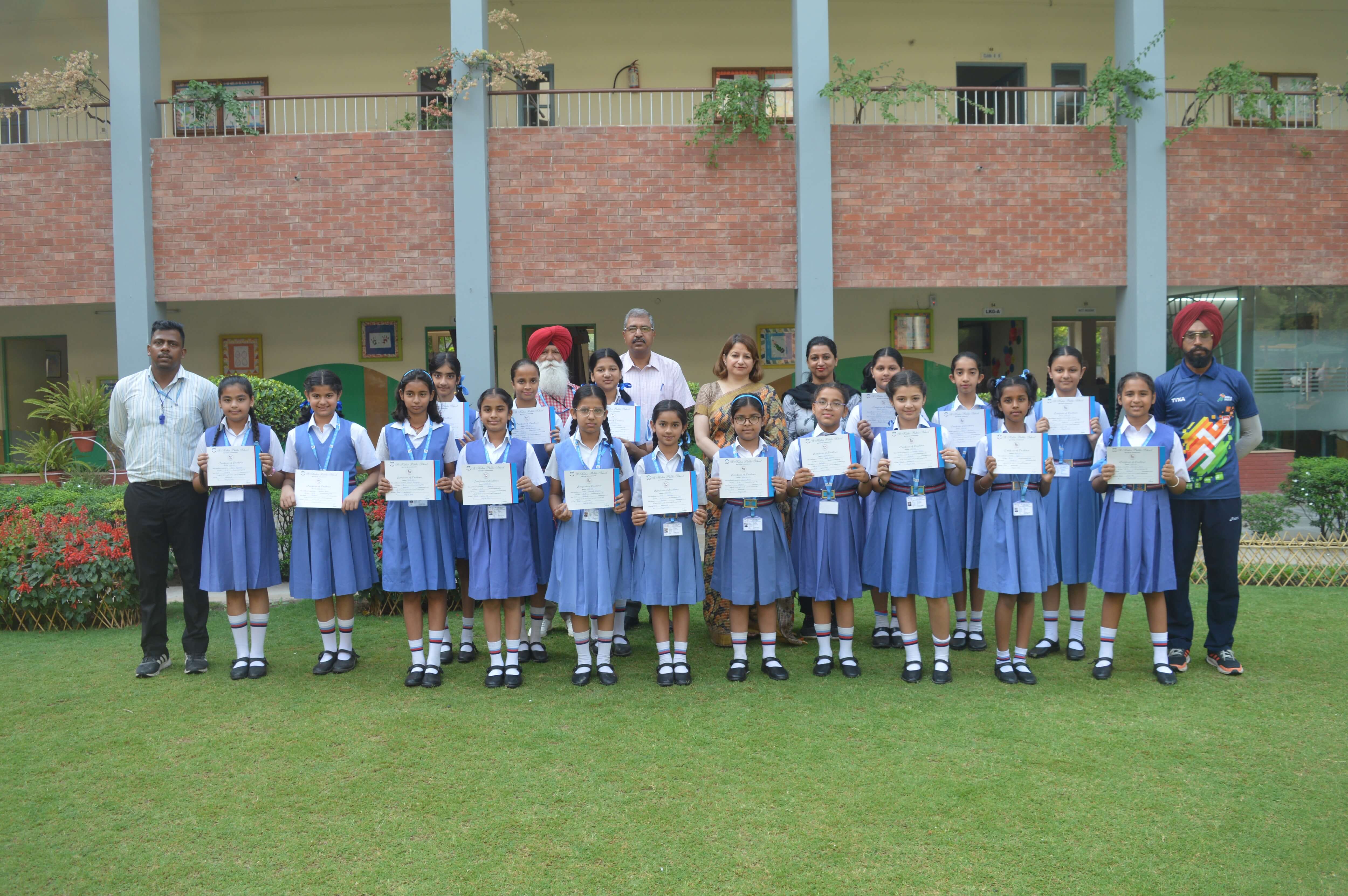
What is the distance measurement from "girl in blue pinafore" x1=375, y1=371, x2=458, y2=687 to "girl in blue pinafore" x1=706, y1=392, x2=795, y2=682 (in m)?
1.58

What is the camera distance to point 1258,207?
11.6 metres

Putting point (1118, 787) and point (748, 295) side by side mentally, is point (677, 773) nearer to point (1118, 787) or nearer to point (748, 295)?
point (1118, 787)

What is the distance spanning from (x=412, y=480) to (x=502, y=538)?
60 centimetres

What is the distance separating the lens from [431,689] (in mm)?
5031

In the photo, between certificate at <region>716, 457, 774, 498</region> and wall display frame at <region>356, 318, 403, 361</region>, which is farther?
wall display frame at <region>356, 318, 403, 361</region>

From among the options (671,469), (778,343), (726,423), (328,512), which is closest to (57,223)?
(328,512)

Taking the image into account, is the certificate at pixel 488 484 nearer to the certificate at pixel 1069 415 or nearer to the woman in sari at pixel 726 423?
the woman in sari at pixel 726 423

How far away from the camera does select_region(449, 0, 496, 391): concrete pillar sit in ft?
36.0

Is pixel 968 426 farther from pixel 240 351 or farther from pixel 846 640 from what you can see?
pixel 240 351

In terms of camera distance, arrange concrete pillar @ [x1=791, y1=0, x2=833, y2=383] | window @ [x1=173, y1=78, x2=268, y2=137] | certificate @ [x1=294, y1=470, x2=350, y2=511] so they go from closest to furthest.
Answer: certificate @ [x1=294, y1=470, x2=350, y2=511], concrete pillar @ [x1=791, y1=0, x2=833, y2=383], window @ [x1=173, y1=78, x2=268, y2=137]

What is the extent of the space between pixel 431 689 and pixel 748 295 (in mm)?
10774

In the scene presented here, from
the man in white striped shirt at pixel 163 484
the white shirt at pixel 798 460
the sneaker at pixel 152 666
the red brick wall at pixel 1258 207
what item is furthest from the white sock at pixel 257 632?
the red brick wall at pixel 1258 207

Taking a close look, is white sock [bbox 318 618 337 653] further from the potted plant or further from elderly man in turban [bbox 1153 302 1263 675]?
the potted plant

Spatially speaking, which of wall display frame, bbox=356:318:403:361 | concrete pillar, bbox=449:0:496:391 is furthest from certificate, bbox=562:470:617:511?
wall display frame, bbox=356:318:403:361
